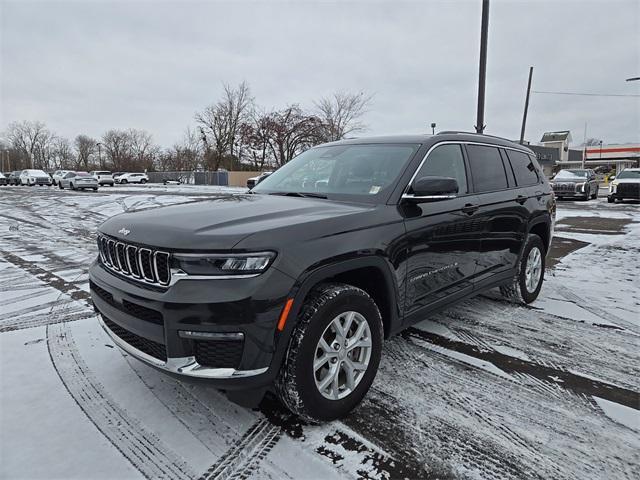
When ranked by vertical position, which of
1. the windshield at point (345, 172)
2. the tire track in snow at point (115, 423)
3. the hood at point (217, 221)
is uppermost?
the windshield at point (345, 172)

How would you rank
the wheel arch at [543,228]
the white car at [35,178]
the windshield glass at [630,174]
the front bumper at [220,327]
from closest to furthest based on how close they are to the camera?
1. the front bumper at [220,327]
2. the wheel arch at [543,228]
3. the windshield glass at [630,174]
4. the white car at [35,178]

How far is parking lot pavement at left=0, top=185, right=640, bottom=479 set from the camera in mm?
2162

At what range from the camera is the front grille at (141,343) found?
220cm

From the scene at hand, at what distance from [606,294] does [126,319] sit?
18.0 ft

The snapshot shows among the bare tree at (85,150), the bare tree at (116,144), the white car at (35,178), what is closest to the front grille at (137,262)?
the white car at (35,178)

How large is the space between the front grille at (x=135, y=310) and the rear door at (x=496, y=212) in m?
2.81

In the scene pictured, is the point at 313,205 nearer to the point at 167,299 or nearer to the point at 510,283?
the point at 167,299

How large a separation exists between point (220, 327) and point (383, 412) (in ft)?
4.16

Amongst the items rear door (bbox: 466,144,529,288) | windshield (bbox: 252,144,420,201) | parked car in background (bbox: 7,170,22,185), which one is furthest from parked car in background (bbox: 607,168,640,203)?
parked car in background (bbox: 7,170,22,185)

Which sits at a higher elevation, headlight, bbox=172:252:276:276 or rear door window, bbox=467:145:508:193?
rear door window, bbox=467:145:508:193

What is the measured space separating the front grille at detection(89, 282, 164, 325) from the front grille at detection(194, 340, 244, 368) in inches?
10.3

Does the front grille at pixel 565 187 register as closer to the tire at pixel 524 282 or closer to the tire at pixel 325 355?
the tire at pixel 524 282

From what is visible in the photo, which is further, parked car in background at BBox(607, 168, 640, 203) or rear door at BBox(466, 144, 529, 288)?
parked car in background at BBox(607, 168, 640, 203)

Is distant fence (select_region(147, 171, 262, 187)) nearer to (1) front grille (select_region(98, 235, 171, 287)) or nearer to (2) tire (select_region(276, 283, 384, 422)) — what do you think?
(1) front grille (select_region(98, 235, 171, 287))
